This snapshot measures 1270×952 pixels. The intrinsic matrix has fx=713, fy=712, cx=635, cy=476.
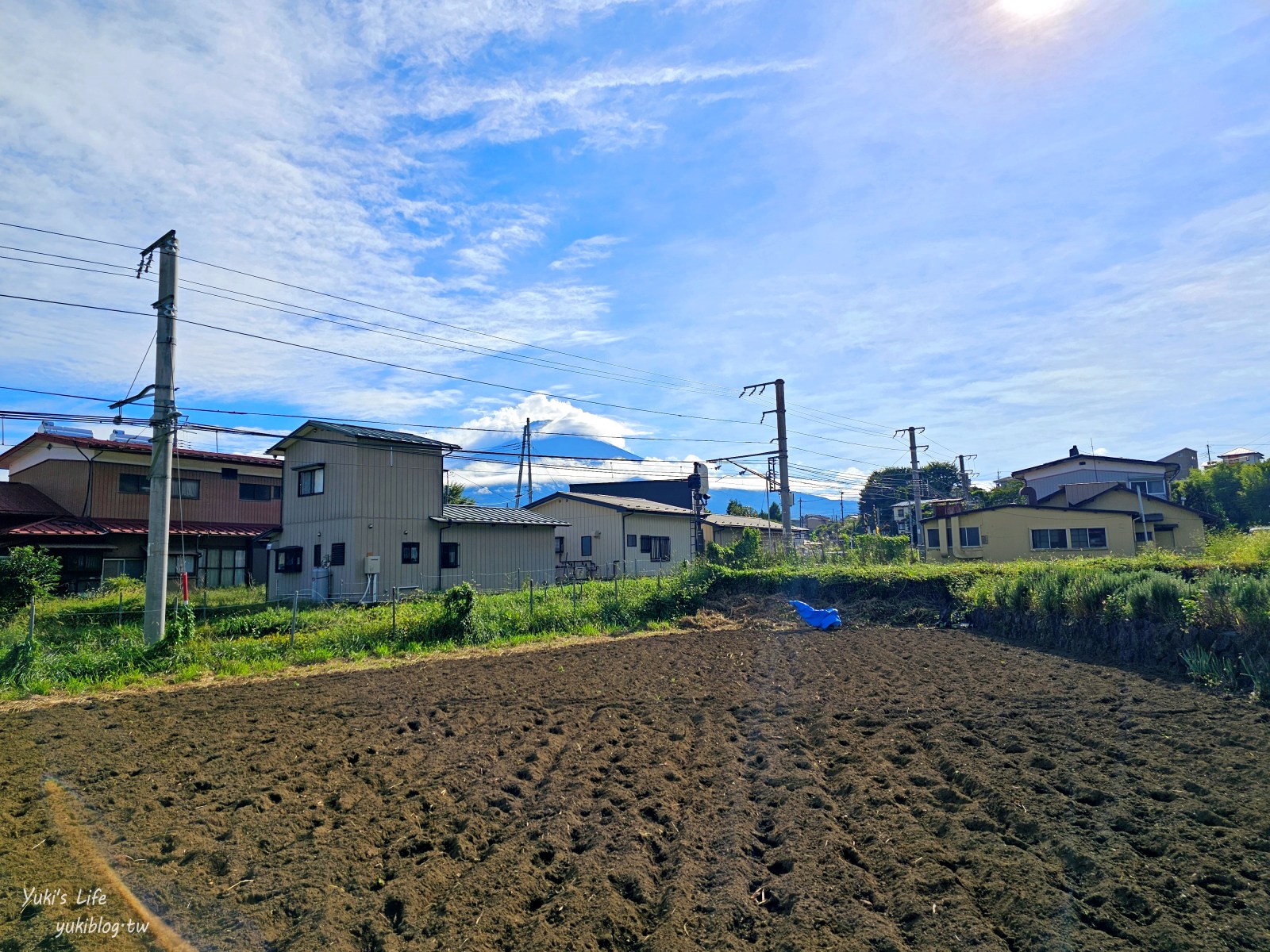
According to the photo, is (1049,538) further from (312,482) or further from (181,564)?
(181,564)

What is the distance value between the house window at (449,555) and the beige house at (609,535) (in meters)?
5.88

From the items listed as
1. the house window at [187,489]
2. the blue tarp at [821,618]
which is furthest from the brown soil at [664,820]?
the house window at [187,489]

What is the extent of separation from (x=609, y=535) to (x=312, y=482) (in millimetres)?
12412

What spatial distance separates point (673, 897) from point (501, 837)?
1372 millimetres

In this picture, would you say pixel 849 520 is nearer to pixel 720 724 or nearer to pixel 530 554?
pixel 530 554

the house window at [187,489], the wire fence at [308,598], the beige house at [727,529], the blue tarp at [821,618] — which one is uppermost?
the house window at [187,489]

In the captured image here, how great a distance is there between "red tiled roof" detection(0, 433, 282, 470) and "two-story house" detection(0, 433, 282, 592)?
33 mm

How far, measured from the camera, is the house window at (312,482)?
2145cm

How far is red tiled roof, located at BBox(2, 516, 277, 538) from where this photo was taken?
818 inches

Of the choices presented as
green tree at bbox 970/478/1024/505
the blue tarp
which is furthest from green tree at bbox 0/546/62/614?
green tree at bbox 970/478/1024/505

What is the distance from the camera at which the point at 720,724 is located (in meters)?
7.42

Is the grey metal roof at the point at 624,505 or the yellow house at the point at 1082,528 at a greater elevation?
the grey metal roof at the point at 624,505

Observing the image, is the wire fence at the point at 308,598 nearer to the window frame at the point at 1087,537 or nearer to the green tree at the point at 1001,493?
the window frame at the point at 1087,537

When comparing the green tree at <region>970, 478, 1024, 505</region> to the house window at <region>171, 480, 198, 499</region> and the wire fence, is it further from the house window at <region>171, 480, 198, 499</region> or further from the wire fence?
the house window at <region>171, 480, 198, 499</region>
